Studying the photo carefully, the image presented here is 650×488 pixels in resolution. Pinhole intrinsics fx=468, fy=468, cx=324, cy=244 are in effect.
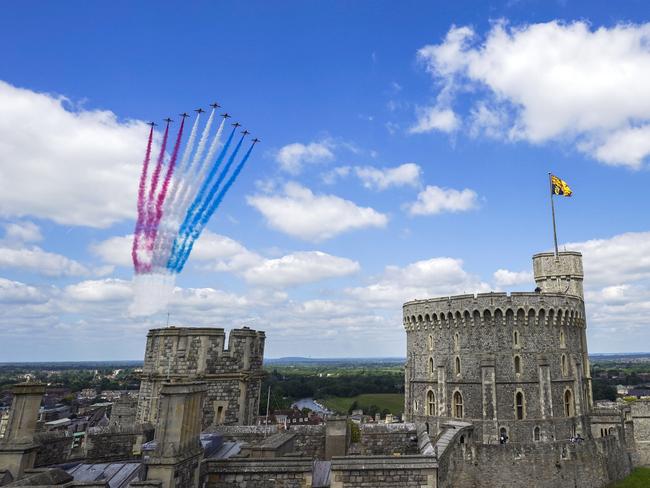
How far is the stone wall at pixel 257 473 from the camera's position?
10.5 m

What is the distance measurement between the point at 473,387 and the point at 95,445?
94.9 feet

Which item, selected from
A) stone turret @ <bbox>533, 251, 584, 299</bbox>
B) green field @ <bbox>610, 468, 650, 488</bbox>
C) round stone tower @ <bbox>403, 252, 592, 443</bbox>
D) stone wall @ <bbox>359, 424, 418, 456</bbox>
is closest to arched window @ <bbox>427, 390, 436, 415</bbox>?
round stone tower @ <bbox>403, 252, 592, 443</bbox>

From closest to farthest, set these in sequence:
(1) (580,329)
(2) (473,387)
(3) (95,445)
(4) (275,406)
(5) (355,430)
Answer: (3) (95,445), (5) (355,430), (2) (473,387), (1) (580,329), (4) (275,406)

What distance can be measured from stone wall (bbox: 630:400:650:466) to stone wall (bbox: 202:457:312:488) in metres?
42.5

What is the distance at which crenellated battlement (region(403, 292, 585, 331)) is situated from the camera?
36.2 metres

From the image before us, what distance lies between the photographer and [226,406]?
18.0m

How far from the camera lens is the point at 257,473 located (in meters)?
10.6

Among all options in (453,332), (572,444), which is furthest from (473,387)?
(572,444)

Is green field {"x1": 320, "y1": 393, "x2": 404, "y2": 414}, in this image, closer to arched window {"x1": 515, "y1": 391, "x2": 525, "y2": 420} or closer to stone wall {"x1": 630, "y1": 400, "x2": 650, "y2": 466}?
stone wall {"x1": 630, "y1": 400, "x2": 650, "y2": 466}

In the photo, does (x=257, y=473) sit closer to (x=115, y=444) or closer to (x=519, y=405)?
(x=115, y=444)

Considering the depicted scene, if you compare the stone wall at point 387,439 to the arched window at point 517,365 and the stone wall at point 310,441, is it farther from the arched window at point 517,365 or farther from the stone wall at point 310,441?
the arched window at point 517,365

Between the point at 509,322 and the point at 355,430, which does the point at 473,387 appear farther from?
the point at 355,430

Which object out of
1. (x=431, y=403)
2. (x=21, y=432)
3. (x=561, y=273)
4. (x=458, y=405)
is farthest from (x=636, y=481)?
(x=21, y=432)

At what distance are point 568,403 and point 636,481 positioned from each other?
6.34m
